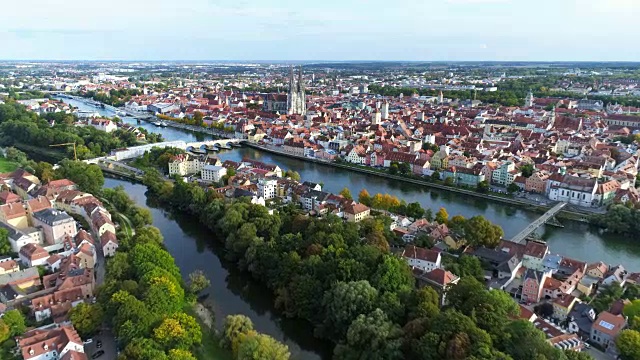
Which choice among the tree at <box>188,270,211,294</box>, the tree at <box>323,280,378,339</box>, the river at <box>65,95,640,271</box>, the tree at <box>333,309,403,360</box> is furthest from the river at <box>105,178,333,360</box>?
the river at <box>65,95,640,271</box>

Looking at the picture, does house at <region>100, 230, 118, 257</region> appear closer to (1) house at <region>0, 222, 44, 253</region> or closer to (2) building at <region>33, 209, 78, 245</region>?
(2) building at <region>33, 209, 78, 245</region>

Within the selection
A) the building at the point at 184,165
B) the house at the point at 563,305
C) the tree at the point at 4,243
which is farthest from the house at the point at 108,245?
the house at the point at 563,305

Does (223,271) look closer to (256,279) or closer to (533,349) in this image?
(256,279)

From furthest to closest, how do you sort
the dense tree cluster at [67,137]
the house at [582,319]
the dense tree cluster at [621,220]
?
1. the dense tree cluster at [67,137]
2. the dense tree cluster at [621,220]
3. the house at [582,319]

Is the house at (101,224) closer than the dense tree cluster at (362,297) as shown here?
No

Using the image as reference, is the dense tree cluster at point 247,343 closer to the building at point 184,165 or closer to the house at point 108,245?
the house at point 108,245

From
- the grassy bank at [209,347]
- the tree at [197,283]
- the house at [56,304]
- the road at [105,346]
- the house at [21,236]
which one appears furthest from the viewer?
the house at [21,236]

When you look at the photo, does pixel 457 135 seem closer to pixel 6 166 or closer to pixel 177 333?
pixel 6 166

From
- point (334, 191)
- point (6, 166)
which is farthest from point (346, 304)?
point (6, 166)
